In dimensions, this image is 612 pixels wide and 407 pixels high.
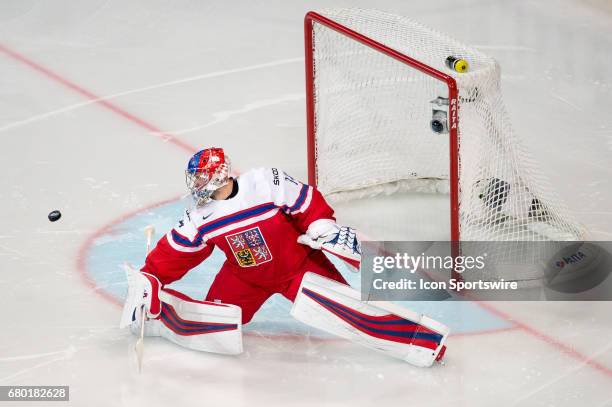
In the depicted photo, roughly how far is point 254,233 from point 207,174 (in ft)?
0.79

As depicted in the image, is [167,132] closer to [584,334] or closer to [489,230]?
[489,230]

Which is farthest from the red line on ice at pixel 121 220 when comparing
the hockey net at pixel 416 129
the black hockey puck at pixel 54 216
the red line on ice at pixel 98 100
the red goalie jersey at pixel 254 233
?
the red goalie jersey at pixel 254 233

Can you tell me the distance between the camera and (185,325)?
4250 mm

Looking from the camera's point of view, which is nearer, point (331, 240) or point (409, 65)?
point (331, 240)

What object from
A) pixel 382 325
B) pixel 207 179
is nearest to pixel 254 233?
pixel 207 179

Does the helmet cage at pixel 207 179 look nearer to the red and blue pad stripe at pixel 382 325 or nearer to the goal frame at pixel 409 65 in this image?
the red and blue pad stripe at pixel 382 325

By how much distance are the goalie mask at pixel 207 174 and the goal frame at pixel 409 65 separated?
0.81 metres

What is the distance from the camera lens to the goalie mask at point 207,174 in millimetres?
4055

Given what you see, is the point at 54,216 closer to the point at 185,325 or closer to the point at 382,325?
the point at 185,325

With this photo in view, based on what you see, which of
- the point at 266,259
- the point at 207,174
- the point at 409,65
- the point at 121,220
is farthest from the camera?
the point at 121,220

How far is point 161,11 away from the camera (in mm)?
7652

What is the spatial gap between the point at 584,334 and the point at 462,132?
79 centimetres

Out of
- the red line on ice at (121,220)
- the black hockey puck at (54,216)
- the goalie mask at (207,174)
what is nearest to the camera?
the goalie mask at (207,174)

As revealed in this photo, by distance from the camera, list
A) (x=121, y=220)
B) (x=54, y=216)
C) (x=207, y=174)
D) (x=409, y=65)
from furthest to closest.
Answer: (x=121, y=220) < (x=54, y=216) < (x=409, y=65) < (x=207, y=174)
